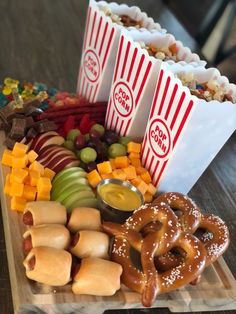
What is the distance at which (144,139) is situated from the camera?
1.10 metres

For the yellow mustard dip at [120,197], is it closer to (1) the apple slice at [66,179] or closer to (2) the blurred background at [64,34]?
(1) the apple slice at [66,179]

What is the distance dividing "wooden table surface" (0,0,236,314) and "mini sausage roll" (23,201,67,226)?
0.12 meters

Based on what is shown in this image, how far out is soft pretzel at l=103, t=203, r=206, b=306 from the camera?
2.62ft

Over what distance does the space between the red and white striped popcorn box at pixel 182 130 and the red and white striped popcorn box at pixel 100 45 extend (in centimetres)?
24

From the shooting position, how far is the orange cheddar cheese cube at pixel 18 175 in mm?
956

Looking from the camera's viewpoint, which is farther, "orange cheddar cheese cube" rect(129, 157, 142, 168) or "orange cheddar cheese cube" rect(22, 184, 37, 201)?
"orange cheddar cheese cube" rect(129, 157, 142, 168)

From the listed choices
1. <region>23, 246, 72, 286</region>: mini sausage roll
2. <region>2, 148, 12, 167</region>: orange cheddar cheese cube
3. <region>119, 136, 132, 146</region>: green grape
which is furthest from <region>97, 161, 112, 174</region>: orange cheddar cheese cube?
<region>23, 246, 72, 286</region>: mini sausage roll

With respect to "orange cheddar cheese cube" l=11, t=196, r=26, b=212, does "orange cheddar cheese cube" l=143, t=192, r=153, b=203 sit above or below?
above

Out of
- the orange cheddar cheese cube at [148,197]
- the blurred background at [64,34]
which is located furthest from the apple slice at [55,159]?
the blurred background at [64,34]

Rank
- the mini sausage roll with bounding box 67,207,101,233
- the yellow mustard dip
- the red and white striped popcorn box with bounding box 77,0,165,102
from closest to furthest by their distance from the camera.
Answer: the mini sausage roll with bounding box 67,207,101,233, the yellow mustard dip, the red and white striped popcorn box with bounding box 77,0,165,102

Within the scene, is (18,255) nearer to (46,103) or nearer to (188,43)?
(46,103)

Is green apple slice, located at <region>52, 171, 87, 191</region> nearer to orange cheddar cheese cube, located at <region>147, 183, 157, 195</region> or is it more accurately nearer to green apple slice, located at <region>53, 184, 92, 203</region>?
green apple slice, located at <region>53, 184, 92, 203</region>

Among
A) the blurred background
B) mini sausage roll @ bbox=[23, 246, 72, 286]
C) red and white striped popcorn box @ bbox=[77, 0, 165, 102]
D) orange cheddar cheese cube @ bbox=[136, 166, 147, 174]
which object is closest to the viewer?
mini sausage roll @ bbox=[23, 246, 72, 286]

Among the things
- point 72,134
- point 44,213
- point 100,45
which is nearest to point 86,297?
point 44,213
